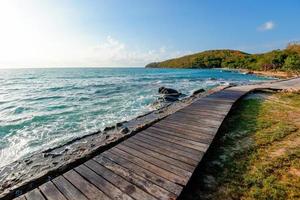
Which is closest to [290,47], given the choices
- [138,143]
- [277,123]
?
[277,123]

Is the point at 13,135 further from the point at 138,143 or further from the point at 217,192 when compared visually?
the point at 217,192

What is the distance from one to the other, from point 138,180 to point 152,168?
0.47m

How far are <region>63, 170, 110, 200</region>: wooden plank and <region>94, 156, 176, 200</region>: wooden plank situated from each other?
56 centimetres

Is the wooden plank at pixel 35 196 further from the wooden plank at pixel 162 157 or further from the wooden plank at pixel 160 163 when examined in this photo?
the wooden plank at pixel 162 157

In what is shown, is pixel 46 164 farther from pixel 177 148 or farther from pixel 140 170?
pixel 177 148

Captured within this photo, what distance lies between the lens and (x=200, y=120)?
7105mm

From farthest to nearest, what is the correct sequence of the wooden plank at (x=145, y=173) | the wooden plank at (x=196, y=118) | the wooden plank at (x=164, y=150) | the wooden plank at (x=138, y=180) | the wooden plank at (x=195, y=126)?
the wooden plank at (x=196, y=118), the wooden plank at (x=195, y=126), the wooden plank at (x=164, y=150), the wooden plank at (x=145, y=173), the wooden plank at (x=138, y=180)

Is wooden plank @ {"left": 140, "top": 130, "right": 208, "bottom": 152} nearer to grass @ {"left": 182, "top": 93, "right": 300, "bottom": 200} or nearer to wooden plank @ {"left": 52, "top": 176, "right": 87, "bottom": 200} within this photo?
grass @ {"left": 182, "top": 93, "right": 300, "bottom": 200}

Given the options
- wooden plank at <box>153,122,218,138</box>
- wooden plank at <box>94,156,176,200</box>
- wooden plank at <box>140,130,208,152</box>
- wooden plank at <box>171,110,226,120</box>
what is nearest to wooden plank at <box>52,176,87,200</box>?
wooden plank at <box>94,156,176,200</box>

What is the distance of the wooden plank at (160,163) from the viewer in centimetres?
358

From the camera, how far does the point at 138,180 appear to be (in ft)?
11.4

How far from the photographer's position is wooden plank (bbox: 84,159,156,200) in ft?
10.1

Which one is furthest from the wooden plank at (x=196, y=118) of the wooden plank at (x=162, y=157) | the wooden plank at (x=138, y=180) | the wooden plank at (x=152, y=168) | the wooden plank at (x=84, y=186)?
the wooden plank at (x=84, y=186)

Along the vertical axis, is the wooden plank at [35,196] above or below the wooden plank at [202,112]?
below
